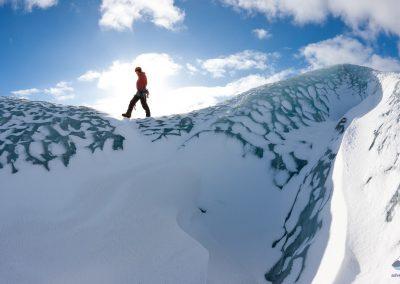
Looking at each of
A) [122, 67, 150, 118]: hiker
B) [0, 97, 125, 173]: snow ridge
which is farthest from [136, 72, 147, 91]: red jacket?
[0, 97, 125, 173]: snow ridge

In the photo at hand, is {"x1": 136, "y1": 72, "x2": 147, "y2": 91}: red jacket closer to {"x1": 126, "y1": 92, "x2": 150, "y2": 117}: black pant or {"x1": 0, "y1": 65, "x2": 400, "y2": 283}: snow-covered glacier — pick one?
{"x1": 126, "y1": 92, "x2": 150, "y2": 117}: black pant

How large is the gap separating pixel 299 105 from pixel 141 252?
28.3ft

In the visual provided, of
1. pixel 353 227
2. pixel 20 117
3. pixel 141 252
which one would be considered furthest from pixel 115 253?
pixel 20 117

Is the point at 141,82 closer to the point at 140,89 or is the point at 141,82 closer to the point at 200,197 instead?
the point at 140,89

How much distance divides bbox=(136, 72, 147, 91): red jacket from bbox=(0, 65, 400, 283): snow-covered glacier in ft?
6.78

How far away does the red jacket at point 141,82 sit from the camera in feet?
46.5

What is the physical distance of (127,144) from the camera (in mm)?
10875

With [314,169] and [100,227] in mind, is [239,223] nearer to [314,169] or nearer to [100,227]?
[314,169]

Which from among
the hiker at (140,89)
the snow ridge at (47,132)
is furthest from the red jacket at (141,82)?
the snow ridge at (47,132)

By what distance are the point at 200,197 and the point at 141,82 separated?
6.67 m

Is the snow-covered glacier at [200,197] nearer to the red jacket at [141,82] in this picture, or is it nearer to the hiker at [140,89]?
the hiker at [140,89]

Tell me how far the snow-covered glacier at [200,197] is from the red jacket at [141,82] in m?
2.07

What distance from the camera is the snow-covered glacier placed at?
5.55 meters

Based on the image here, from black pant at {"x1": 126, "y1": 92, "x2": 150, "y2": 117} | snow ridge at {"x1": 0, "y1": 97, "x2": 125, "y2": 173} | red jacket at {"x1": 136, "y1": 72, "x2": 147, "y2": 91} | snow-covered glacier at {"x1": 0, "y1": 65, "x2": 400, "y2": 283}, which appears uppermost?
red jacket at {"x1": 136, "y1": 72, "x2": 147, "y2": 91}
